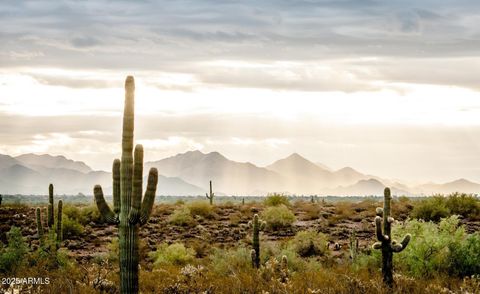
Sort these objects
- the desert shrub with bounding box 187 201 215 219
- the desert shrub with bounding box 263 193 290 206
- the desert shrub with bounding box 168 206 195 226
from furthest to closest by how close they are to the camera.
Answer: the desert shrub with bounding box 263 193 290 206 → the desert shrub with bounding box 187 201 215 219 → the desert shrub with bounding box 168 206 195 226

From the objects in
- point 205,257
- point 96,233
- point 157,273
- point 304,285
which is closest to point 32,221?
point 96,233

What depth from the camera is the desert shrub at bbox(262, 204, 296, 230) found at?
32156 millimetres

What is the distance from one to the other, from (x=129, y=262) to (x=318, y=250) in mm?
13905

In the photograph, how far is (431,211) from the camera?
31500 millimetres

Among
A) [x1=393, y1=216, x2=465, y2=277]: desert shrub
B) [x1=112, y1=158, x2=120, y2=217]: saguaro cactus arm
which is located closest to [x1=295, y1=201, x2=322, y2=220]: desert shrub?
[x1=393, y1=216, x2=465, y2=277]: desert shrub

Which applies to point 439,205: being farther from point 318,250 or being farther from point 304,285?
point 304,285

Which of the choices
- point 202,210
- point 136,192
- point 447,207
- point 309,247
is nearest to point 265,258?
point 309,247

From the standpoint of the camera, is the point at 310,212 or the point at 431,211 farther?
the point at 310,212

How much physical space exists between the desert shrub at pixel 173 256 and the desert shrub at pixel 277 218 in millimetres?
8080

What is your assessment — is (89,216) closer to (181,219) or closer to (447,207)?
(181,219)

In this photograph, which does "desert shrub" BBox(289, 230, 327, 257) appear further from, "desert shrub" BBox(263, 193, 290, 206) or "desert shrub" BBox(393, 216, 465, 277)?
"desert shrub" BBox(263, 193, 290, 206)

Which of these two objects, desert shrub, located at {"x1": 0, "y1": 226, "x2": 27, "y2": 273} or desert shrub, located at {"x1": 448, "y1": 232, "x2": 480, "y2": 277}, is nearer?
desert shrub, located at {"x1": 448, "y1": 232, "x2": 480, "y2": 277}

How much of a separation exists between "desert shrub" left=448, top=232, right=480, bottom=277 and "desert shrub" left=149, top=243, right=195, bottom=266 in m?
10.6

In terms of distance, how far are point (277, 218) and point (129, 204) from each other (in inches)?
837
